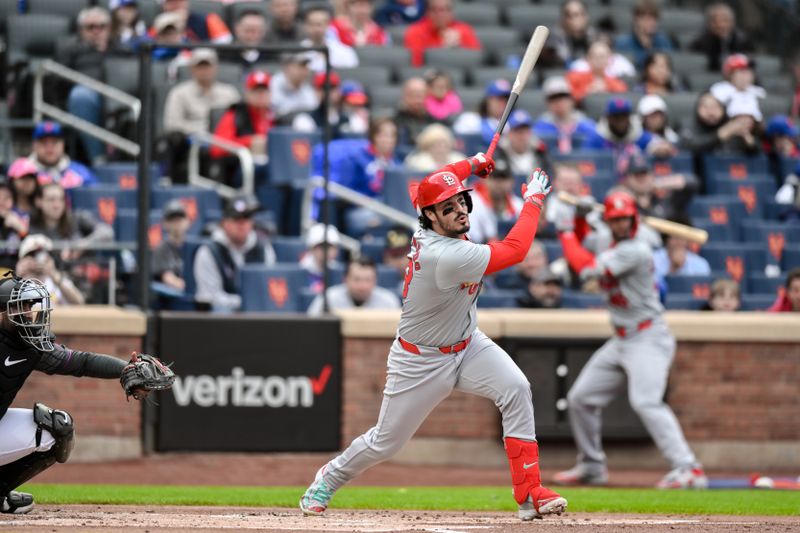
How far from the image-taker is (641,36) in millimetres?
17219

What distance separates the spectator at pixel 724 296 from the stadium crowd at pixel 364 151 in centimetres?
2

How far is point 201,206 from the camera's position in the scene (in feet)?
42.6

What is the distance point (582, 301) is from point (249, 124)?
11.4 ft

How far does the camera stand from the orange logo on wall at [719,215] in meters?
14.6

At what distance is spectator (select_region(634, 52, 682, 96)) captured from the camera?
1620 centimetres

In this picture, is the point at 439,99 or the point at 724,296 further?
the point at 439,99

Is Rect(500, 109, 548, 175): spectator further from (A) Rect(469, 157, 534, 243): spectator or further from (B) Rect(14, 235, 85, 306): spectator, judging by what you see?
(B) Rect(14, 235, 85, 306): spectator

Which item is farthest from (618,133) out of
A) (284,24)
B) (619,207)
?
(619,207)

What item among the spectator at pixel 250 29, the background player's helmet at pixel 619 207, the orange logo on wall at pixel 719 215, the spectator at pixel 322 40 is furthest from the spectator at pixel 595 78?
the background player's helmet at pixel 619 207

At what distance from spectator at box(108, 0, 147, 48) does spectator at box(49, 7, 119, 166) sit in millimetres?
101

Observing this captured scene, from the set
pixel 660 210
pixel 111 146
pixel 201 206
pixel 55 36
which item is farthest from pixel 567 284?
pixel 55 36

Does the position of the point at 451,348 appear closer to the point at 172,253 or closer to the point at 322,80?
the point at 172,253

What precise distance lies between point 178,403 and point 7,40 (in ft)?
15.1

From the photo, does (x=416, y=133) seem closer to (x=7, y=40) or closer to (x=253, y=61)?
(x=253, y=61)
